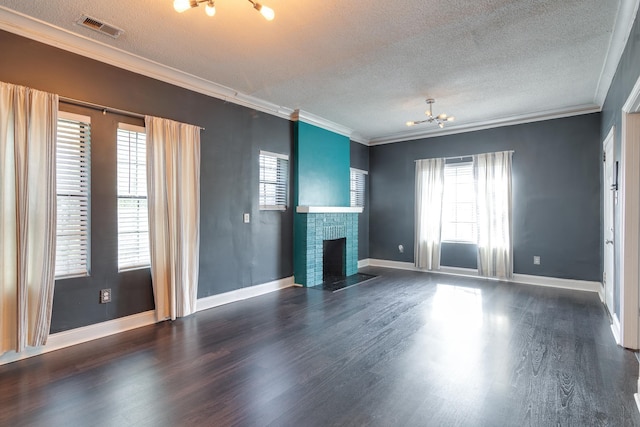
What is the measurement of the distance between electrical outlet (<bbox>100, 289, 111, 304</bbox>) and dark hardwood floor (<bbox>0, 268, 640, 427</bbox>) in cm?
35

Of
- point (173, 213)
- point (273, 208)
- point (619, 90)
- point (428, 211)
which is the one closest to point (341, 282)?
point (273, 208)

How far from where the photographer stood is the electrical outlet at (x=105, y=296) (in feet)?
10.3

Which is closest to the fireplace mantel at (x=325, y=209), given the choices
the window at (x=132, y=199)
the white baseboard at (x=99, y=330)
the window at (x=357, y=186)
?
the window at (x=357, y=186)

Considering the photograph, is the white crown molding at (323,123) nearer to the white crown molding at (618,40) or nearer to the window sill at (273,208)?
the window sill at (273,208)

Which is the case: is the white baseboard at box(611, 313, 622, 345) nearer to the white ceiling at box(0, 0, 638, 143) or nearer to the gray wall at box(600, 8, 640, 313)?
the gray wall at box(600, 8, 640, 313)

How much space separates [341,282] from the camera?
546cm

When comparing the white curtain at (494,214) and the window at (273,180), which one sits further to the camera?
the white curtain at (494,214)

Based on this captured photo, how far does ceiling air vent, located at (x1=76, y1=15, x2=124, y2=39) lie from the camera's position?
8.64 feet

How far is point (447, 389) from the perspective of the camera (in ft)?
7.23

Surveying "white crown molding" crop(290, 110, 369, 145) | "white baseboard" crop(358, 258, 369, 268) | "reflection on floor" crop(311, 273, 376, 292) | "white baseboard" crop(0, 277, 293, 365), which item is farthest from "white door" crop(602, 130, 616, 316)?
"white baseboard" crop(0, 277, 293, 365)

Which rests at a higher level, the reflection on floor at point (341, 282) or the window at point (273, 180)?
the window at point (273, 180)

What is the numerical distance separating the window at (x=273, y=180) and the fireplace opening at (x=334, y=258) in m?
1.47

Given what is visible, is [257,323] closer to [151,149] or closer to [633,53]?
[151,149]

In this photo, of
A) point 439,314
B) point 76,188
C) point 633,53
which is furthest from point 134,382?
point 633,53
